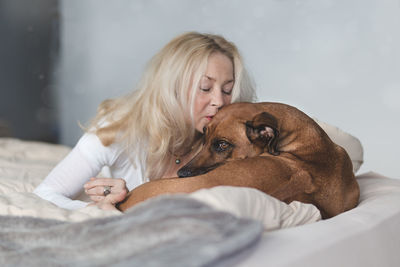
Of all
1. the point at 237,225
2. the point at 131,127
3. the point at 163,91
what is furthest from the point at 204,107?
the point at 237,225

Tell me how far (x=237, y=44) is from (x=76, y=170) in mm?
2591

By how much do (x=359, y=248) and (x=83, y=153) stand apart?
3.96 ft

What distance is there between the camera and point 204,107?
1.96 meters

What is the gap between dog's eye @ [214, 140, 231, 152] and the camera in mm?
1711

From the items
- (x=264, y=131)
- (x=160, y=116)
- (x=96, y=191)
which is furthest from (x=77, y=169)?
(x=264, y=131)

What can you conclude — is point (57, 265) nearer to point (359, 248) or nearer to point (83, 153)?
point (359, 248)

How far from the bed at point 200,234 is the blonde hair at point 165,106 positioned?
664 millimetres

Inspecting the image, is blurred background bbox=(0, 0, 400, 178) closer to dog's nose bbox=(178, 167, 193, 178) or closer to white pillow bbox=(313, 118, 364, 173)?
white pillow bbox=(313, 118, 364, 173)

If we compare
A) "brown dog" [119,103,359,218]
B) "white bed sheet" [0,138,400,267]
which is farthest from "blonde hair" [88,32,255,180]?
"white bed sheet" [0,138,400,267]

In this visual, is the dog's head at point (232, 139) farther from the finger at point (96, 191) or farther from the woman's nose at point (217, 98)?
the finger at point (96, 191)

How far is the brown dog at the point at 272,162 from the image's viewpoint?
1.32m

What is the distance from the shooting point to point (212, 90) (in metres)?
1.97

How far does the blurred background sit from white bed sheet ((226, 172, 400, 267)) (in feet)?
4.44

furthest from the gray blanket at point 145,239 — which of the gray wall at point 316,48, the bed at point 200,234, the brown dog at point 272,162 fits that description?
the gray wall at point 316,48
